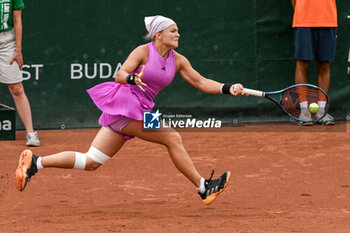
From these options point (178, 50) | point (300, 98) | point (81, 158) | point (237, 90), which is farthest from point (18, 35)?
point (237, 90)

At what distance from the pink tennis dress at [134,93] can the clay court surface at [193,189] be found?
28.8 inches

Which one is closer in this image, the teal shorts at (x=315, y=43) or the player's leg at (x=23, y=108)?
the player's leg at (x=23, y=108)

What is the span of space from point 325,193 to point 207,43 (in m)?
3.51

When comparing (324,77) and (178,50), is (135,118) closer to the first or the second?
(178,50)

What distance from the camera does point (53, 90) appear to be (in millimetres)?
9492

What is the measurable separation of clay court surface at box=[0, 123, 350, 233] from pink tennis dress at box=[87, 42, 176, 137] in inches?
28.8

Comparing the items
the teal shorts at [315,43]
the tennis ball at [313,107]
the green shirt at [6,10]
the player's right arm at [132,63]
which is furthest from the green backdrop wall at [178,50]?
the player's right arm at [132,63]

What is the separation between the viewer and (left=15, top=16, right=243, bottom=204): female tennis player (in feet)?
19.7

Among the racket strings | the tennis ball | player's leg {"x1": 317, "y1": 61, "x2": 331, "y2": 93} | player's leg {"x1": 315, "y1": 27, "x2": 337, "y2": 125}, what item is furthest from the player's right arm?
player's leg {"x1": 317, "y1": 61, "x2": 331, "y2": 93}

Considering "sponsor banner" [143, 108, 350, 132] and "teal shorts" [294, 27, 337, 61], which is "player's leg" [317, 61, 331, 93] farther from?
"sponsor banner" [143, 108, 350, 132]

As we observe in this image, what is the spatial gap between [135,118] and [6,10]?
2.97 m

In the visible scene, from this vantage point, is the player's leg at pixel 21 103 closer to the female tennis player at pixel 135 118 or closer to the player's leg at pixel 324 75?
the female tennis player at pixel 135 118

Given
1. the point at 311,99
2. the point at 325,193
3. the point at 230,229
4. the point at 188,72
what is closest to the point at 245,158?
the point at 311,99

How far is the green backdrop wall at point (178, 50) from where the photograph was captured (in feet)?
30.9
